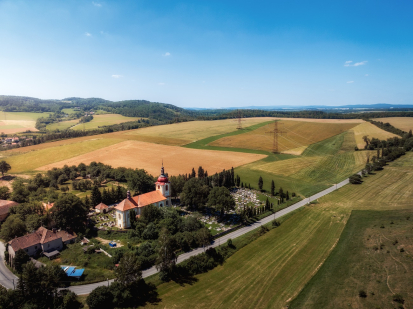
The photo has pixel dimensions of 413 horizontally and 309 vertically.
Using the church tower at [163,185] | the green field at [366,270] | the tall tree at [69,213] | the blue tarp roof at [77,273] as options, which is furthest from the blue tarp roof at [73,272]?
the green field at [366,270]

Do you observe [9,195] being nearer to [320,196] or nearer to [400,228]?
[320,196]

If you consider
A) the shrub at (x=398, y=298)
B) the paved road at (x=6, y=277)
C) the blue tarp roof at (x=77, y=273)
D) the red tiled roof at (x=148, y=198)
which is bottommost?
the paved road at (x=6, y=277)

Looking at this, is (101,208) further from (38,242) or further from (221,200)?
(221,200)

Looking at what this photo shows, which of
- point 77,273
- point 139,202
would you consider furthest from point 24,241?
point 139,202

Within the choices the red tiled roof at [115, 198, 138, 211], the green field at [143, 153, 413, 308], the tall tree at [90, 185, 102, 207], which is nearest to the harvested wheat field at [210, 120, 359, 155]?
the green field at [143, 153, 413, 308]

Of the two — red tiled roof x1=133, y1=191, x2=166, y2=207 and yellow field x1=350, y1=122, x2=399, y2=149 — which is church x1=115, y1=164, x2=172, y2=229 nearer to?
red tiled roof x1=133, y1=191, x2=166, y2=207

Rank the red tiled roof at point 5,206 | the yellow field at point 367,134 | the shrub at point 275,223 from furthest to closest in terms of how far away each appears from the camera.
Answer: the yellow field at point 367,134, the red tiled roof at point 5,206, the shrub at point 275,223

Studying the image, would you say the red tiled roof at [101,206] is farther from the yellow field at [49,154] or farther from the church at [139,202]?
the yellow field at [49,154]

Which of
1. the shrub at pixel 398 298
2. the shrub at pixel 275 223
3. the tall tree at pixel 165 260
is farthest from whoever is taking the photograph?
the shrub at pixel 275 223
